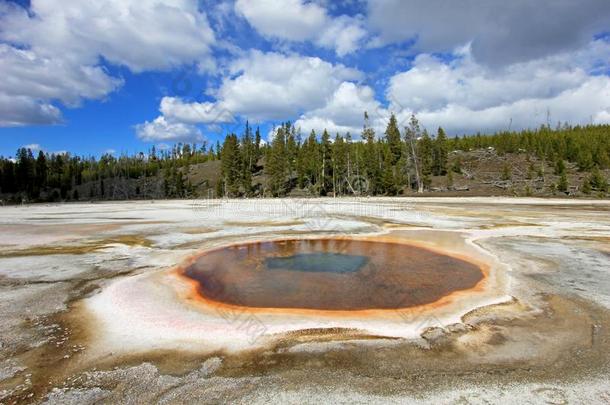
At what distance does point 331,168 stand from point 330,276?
227ft

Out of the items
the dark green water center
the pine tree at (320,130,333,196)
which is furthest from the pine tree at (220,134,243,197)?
the dark green water center

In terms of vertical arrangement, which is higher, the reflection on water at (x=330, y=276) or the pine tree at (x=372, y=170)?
the pine tree at (x=372, y=170)

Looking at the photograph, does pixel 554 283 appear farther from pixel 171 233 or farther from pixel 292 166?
pixel 292 166

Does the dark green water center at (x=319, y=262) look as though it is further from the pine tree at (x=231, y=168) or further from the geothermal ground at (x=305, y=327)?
the pine tree at (x=231, y=168)

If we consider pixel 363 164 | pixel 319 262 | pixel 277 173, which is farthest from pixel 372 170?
pixel 319 262

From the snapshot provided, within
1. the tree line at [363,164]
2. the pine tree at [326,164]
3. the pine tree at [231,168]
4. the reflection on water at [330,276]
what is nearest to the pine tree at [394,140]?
the tree line at [363,164]

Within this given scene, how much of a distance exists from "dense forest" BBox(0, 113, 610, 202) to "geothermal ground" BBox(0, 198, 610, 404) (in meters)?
58.1

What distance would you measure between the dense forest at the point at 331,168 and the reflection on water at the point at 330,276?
55525 millimetres

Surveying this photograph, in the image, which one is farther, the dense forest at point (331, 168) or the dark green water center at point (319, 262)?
the dense forest at point (331, 168)

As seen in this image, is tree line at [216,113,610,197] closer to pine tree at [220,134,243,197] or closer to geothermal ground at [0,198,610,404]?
pine tree at [220,134,243,197]

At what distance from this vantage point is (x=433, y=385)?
4.93 meters

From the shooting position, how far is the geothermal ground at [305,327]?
490 centimetres

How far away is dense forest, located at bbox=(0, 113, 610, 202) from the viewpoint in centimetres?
7606

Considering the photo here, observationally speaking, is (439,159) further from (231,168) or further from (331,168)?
(231,168)
